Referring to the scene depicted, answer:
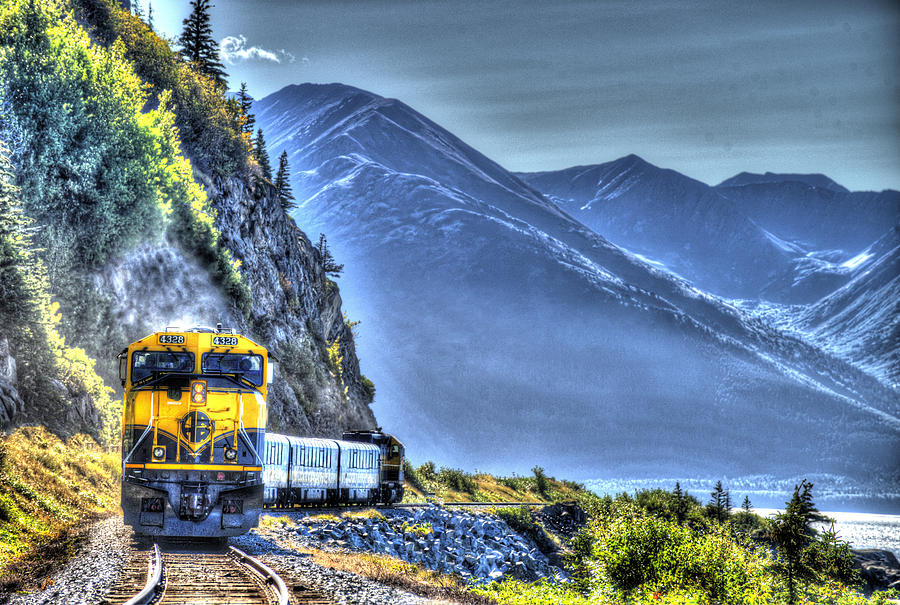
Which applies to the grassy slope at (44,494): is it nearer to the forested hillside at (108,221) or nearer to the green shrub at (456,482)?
the forested hillside at (108,221)

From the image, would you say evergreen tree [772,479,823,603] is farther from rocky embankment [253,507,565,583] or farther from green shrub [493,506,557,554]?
rocky embankment [253,507,565,583]

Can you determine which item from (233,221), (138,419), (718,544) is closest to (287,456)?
(138,419)

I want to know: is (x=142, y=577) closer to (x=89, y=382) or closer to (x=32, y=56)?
(x=89, y=382)

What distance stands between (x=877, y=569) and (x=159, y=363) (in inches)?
3276

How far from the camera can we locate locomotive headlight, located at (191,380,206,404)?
822 inches

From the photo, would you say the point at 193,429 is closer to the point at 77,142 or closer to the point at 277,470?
the point at 277,470

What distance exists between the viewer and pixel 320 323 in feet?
278

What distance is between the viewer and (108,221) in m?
45.1

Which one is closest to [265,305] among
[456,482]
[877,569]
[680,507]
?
[456,482]

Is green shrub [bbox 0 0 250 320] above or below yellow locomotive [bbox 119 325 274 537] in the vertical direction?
above

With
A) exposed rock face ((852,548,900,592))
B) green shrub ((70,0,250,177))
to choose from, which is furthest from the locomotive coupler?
exposed rock face ((852,548,900,592))

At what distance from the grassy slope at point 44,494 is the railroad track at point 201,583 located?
1.88 metres

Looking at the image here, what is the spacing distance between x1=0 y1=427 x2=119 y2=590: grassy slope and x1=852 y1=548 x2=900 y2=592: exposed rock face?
71760 mm

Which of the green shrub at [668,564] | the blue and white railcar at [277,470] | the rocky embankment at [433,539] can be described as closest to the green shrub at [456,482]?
the rocky embankment at [433,539]
